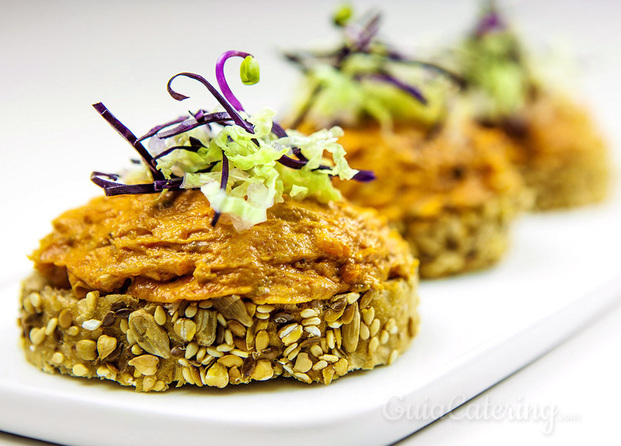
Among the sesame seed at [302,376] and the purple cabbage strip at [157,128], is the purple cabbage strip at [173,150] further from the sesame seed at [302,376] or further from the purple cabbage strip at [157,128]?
the sesame seed at [302,376]

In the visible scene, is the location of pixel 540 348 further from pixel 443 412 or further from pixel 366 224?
pixel 366 224

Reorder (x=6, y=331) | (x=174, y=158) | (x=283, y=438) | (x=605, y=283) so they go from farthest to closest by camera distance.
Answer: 1. (x=605, y=283)
2. (x=6, y=331)
3. (x=174, y=158)
4. (x=283, y=438)

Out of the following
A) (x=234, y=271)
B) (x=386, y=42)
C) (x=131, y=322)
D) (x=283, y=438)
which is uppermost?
(x=386, y=42)

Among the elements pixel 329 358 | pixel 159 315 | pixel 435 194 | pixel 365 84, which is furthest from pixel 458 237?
pixel 159 315

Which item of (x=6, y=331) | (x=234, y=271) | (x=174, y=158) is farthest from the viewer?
(x=6, y=331)

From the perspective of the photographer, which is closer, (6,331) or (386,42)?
(6,331)

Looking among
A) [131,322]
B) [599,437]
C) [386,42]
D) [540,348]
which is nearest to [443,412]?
[599,437]

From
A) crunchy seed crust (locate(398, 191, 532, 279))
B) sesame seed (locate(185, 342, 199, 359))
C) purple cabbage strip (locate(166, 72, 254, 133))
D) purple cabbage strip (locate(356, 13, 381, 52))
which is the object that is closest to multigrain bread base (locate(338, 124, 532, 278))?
crunchy seed crust (locate(398, 191, 532, 279))

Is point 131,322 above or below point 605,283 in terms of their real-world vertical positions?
above
